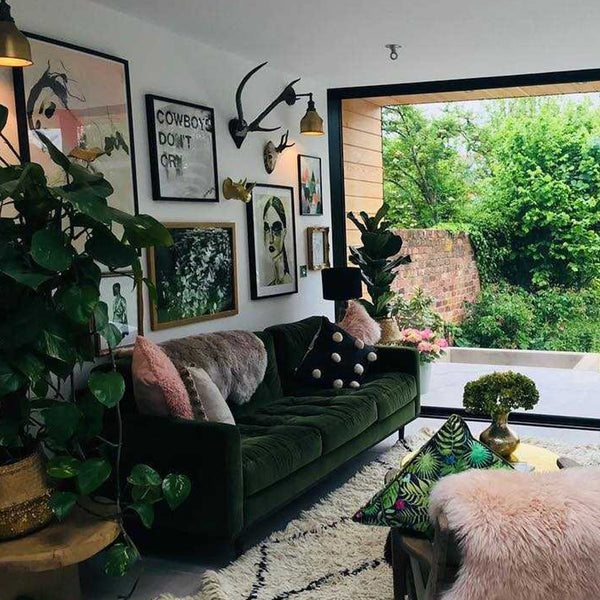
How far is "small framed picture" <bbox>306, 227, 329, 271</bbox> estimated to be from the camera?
5344mm

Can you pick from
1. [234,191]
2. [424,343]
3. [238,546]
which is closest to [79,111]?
[234,191]

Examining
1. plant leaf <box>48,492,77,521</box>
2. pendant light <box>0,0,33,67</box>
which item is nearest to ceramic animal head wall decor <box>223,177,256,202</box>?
pendant light <box>0,0,33,67</box>

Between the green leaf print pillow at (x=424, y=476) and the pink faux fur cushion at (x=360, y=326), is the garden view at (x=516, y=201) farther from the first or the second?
the green leaf print pillow at (x=424, y=476)

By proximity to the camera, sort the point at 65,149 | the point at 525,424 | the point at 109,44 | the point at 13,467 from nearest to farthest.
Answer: the point at 13,467
the point at 65,149
the point at 109,44
the point at 525,424

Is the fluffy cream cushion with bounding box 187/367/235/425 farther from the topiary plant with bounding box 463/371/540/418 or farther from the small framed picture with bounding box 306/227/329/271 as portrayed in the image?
the small framed picture with bounding box 306/227/329/271

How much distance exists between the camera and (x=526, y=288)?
543 cm

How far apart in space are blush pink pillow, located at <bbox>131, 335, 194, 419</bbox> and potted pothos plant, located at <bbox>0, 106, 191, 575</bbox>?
445mm

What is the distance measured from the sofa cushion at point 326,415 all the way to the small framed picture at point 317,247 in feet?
4.88

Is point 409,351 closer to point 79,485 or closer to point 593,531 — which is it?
point 79,485

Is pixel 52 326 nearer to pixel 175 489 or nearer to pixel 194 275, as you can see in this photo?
pixel 175 489

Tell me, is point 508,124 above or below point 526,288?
above

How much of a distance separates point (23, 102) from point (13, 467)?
4.91 ft

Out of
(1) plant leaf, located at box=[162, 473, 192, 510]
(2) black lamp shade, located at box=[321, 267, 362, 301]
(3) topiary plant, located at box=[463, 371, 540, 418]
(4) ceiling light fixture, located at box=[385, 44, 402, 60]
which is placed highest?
(4) ceiling light fixture, located at box=[385, 44, 402, 60]

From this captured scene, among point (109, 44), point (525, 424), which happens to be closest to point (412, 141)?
point (525, 424)
